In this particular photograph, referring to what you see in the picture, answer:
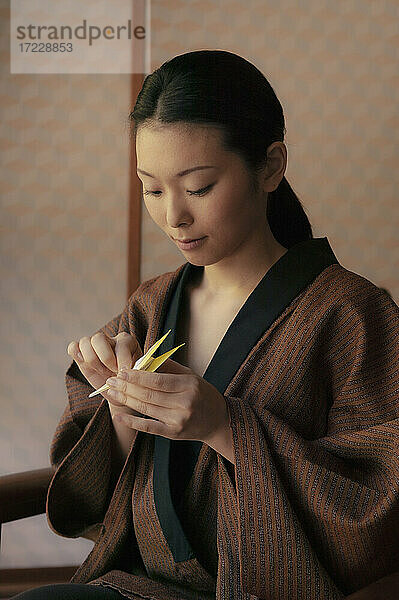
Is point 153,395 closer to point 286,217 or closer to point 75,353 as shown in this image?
point 75,353

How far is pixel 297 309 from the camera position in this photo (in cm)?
112

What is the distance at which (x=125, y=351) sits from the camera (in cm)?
106

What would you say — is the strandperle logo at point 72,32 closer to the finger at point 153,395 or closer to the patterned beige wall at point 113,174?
the patterned beige wall at point 113,174

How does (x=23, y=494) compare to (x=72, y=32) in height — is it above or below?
below

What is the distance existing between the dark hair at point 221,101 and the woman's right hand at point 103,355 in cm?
30

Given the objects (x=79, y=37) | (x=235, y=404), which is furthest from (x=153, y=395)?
(x=79, y=37)

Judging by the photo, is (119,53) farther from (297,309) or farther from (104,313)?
(297,309)

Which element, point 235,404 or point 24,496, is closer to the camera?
point 235,404

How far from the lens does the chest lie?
47.4 inches

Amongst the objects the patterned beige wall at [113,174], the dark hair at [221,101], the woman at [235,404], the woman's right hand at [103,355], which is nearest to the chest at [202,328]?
the woman at [235,404]

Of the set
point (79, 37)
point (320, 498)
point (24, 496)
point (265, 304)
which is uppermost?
point (79, 37)

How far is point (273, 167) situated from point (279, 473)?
437mm

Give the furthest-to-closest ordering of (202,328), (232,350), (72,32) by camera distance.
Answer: (72,32)
(202,328)
(232,350)

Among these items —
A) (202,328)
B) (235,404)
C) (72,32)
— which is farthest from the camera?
(72,32)
